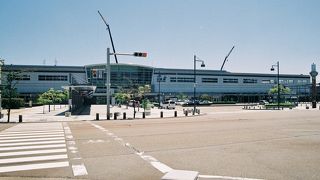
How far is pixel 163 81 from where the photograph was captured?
10950 centimetres

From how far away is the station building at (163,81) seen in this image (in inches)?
3893

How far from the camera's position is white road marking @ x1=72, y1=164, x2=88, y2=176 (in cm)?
825

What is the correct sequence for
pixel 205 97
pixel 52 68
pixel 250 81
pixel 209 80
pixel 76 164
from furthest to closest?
pixel 250 81
pixel 209 80
pixel 205 97
pixel 52 68
pixel 76 164

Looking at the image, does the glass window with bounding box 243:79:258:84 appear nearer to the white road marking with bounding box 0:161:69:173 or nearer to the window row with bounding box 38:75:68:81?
the window row with bounding box 38:75:68:81

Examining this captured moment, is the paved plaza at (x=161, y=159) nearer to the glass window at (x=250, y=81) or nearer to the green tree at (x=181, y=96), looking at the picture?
the green tree at (x=181, y=96)

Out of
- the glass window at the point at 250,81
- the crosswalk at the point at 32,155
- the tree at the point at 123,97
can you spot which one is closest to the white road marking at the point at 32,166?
the crosswalk at the point at 32,155

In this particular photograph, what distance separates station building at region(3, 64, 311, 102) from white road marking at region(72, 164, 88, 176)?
8431 cm

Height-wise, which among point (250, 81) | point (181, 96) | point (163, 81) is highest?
point (250, 81)

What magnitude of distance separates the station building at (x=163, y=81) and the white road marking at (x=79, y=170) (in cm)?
8431

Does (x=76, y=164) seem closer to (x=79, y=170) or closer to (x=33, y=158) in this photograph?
(x=79, y=170)

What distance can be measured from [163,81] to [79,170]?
332 feet

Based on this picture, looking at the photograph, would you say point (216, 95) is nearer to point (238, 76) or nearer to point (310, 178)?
point (238, 76)

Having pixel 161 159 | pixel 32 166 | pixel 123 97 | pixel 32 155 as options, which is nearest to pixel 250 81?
pixel 123 97

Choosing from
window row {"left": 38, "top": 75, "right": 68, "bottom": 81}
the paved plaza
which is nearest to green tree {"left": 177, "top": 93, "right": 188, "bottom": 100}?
window row {"left": 38, "top": 75, "right": 68, "bottom": 81}
